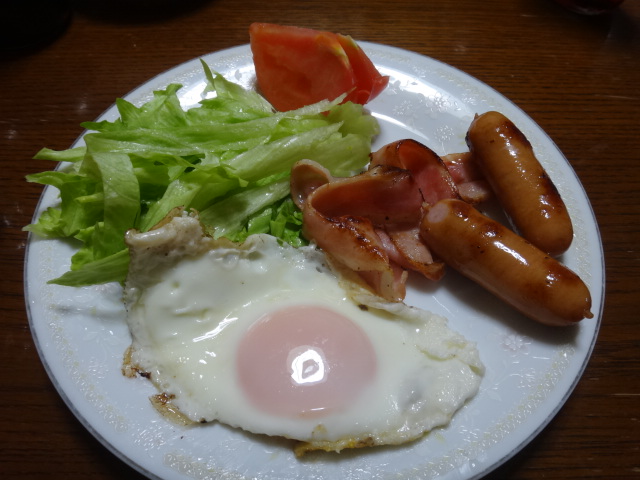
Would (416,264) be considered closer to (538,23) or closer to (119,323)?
(119,323)

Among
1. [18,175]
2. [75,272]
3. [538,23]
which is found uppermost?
[538,23]

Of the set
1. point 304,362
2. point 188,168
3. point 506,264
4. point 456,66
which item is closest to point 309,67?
point 188,168

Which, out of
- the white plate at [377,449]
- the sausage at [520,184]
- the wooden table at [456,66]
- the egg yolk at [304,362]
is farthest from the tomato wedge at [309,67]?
the egg yolk at [304,362]

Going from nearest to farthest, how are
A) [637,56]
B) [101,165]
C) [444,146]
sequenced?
[101,165]
[444,146]
[637,56]

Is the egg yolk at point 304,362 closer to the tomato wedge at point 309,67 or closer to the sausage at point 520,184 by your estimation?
the sausage at point 520,184

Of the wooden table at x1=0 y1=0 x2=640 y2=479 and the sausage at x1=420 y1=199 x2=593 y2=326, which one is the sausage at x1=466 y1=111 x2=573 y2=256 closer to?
the sausage at x1=420 y1=199 x2=593 y2=326

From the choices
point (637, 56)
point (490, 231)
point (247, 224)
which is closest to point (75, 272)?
point (247, 224)

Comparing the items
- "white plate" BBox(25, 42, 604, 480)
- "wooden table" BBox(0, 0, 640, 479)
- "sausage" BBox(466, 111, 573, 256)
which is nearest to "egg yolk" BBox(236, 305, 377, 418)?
"white plate" BBox(25, 42, 604, 480)
